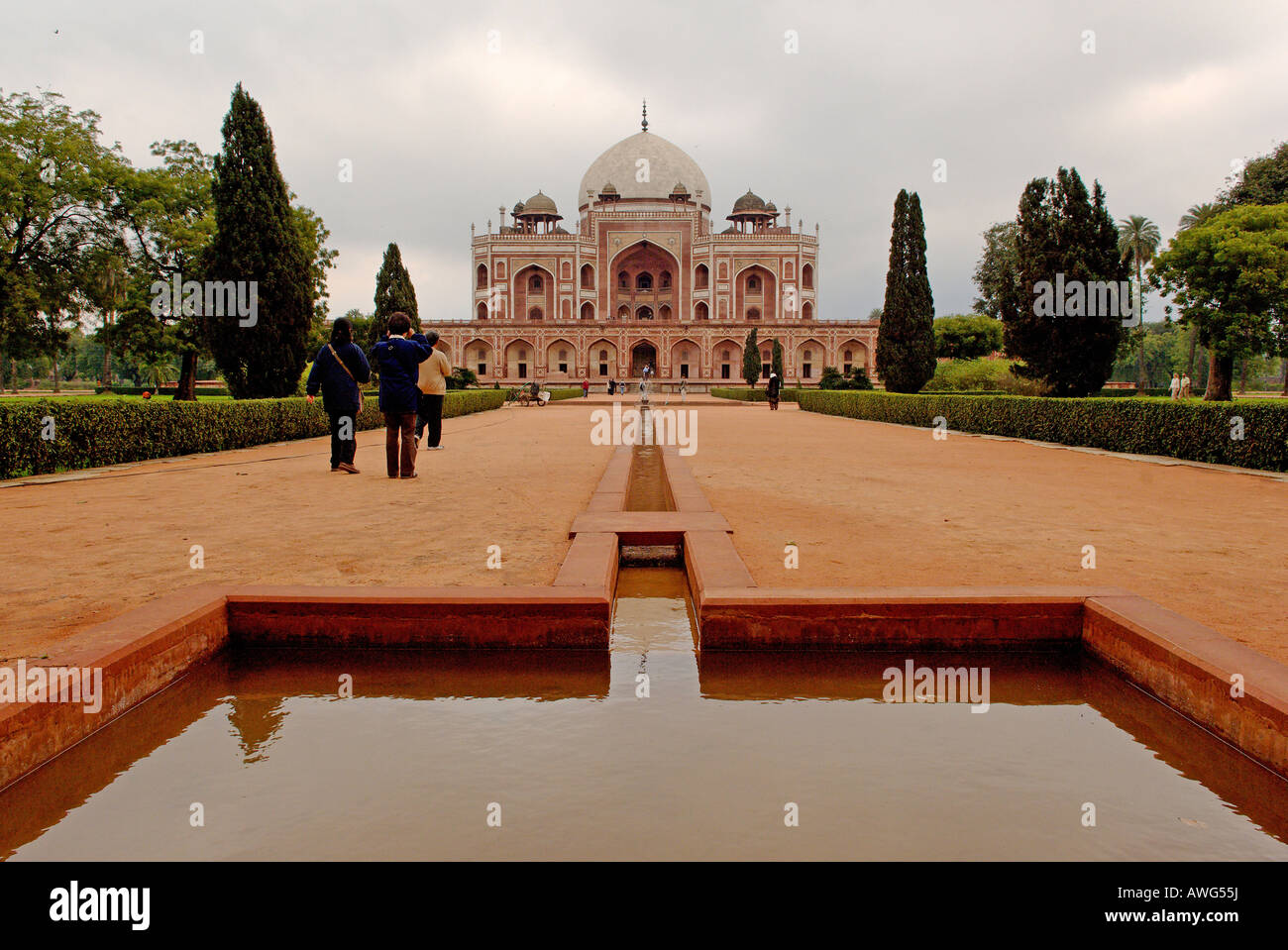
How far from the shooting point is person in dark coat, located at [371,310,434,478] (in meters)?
7.08

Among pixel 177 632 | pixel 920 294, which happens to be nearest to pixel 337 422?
pixel 177 632

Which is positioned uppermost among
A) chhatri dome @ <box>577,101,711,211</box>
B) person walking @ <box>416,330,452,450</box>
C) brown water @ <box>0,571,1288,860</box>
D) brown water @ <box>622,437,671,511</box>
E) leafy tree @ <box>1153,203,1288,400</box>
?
Result: chhatri dome @ <box>577,101,711,211</box>

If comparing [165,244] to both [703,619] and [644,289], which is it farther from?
[644,289]

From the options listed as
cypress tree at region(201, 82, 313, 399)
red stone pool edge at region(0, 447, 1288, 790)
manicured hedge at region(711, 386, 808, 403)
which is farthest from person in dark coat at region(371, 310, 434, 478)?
manicured hedge at region(711, 386, 808, 403)

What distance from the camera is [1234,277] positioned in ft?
68.9

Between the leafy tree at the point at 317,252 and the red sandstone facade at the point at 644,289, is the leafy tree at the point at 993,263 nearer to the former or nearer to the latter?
the red sandstone facade at the point at 644,289

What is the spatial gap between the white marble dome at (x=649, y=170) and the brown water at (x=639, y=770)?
55.1 m

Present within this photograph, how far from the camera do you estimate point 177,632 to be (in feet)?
9.00

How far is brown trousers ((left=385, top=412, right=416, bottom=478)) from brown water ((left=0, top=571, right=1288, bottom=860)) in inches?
169

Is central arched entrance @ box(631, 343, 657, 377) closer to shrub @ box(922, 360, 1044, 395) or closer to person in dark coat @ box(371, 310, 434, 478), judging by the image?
shrub @ box(922, 360, 1044, 395)

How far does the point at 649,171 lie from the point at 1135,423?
4891 centimetres

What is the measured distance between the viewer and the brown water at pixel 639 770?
5.76 ft
